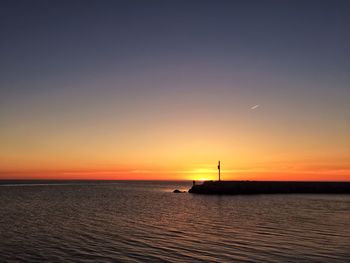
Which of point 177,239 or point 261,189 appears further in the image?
point 261,189

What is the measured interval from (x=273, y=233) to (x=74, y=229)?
16.8 metres

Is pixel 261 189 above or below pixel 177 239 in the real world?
above

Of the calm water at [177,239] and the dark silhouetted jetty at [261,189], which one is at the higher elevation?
the dark silhouetted jetty at [261,189]

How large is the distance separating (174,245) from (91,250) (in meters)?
5.42

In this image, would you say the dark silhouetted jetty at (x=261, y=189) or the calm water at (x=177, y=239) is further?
the dark silhouetted jetty at (x=261, y=189)

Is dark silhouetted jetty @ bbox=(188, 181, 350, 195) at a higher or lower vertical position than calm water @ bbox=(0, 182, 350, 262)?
higher

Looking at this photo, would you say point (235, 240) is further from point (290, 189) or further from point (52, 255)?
point (290, 189)

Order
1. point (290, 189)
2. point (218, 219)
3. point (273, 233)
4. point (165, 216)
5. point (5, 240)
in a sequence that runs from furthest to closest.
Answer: point (290, 189) → point (165, 216) → point (218, 219) → point (273, 233) → point (5, 240)

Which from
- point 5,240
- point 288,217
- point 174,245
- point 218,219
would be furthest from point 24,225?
point 288,217

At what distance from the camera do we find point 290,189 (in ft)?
322

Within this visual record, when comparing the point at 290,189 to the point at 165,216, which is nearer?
the point at 165,216

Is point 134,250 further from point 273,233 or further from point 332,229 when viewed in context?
point 332,229

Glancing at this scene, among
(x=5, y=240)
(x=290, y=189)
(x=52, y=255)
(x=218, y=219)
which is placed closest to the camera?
(x=52, y=255)

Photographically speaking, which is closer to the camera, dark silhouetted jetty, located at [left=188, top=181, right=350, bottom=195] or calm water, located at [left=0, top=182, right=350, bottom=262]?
calm water, located at [left=0, top=182, right=350, bottom=262]
